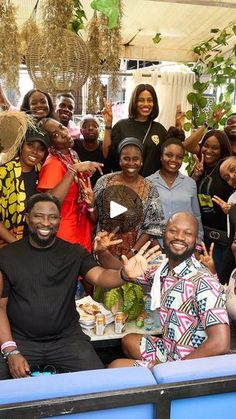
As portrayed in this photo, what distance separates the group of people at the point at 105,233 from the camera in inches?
91.0

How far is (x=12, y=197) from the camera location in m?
3.18

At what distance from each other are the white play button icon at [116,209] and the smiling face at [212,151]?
1042 millimetres

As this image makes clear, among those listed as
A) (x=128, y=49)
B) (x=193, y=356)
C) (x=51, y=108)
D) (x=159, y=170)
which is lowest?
(x=193, y=356)

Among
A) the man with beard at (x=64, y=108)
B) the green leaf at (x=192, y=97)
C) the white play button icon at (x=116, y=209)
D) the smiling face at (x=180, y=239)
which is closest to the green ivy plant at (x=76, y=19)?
the man with beard at (x=64, y=108)

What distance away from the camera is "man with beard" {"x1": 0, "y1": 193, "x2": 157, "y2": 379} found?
241 cm

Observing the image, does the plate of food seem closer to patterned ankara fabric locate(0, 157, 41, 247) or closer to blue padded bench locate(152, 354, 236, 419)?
patterned ankara fabric locate(0, 157, 41, 247)

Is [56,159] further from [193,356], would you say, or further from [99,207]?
[193,356]

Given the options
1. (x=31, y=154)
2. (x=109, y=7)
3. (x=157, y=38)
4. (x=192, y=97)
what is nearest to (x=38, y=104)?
(x=31, y=154)

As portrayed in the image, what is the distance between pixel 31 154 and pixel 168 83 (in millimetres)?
3952

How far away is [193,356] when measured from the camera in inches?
83.9

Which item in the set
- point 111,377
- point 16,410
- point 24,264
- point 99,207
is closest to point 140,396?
point 111,377

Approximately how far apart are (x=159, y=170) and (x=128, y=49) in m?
2.41

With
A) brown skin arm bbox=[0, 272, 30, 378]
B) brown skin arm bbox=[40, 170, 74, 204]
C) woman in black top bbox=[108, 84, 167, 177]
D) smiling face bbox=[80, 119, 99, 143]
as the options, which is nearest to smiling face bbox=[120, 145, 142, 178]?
brown skin arm bbox=[40, 170, 74, 204]

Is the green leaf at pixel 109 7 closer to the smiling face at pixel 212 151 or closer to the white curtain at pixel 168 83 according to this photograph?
the smiling face at pixel 212 151
